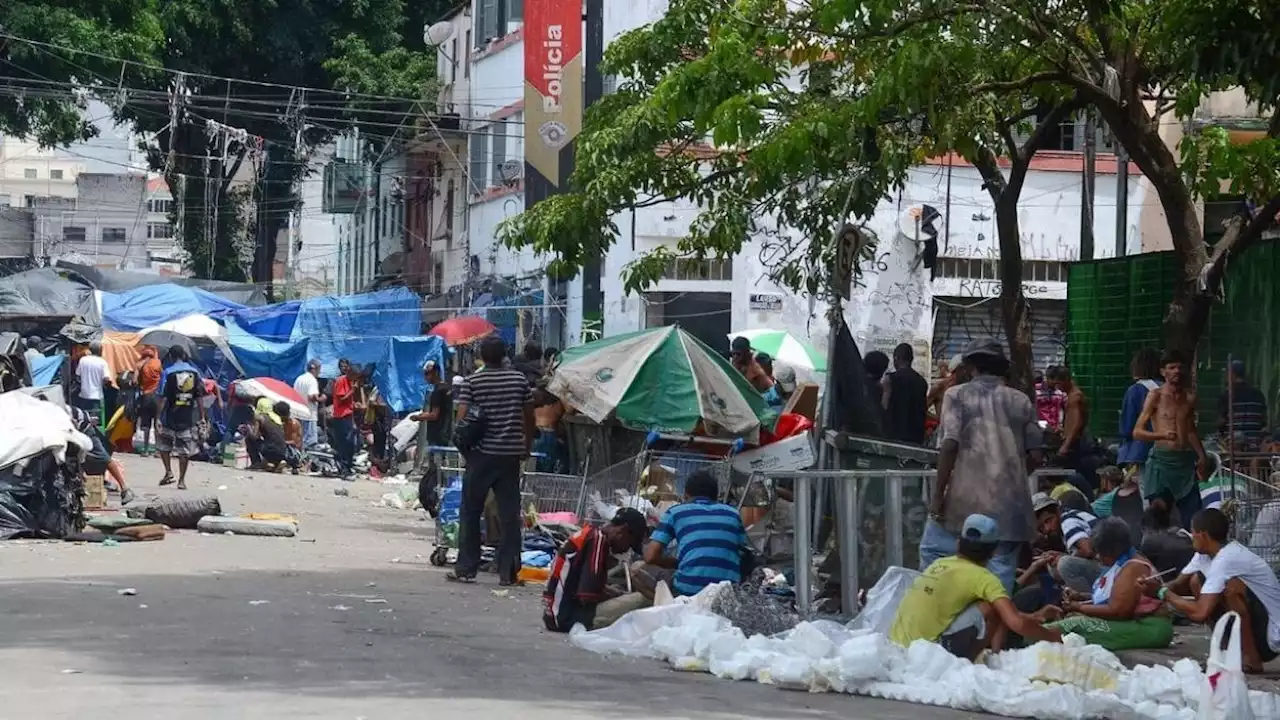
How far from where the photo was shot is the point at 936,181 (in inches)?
1226

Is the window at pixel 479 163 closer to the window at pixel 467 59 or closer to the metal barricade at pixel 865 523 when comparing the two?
the window at pixel 467 59

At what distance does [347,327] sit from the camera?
3878 cm

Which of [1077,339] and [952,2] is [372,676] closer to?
[952,2]

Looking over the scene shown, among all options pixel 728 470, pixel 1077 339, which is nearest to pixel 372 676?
pixel 728 470

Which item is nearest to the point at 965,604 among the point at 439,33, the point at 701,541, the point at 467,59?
the point at 701,541

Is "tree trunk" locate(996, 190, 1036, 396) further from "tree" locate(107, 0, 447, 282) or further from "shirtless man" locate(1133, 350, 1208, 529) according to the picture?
"tree" locate(107, 0, 447, 282)

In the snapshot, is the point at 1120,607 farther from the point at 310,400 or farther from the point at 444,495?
the point at 310,400

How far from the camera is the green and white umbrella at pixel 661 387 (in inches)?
637

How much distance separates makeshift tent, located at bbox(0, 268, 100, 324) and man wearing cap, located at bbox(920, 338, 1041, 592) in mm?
31223

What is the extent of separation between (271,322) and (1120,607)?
30275 mm

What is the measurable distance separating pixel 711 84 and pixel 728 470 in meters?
3.00

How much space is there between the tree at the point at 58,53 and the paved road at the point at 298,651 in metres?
27.5

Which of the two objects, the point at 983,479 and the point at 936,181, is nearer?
the point at 983,479

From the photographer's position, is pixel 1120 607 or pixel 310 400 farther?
pixel 310 400
